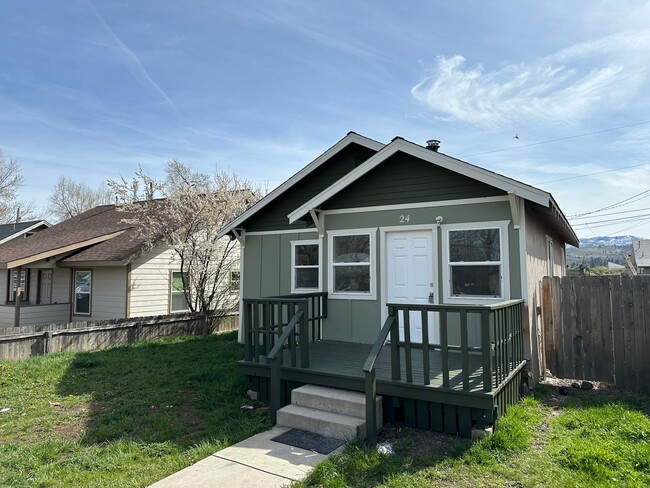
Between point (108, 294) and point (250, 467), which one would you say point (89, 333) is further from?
point (250, 467)

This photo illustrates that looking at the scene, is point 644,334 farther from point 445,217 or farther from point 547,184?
point 547,184

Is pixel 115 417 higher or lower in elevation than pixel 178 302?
lower

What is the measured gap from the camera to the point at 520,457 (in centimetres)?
379

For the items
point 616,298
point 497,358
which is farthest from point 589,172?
point 497,358

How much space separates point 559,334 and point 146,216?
11316 mm

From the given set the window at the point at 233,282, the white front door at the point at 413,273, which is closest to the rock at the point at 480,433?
the white front door at the point at 413,273

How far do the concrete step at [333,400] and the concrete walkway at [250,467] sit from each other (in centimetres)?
63

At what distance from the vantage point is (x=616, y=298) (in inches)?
235

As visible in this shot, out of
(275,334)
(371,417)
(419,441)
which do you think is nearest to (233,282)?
(275,334)

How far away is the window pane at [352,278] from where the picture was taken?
7.48 m

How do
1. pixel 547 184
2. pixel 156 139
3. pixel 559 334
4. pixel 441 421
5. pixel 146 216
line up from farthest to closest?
pixel 547 184
pixel 156 139
pixel 146 216
pixel 559 334
pixel 441 421

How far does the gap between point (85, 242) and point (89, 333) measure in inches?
171

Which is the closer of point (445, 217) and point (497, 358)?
point (497, 358)

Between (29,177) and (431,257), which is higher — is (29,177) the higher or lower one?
the higher one
